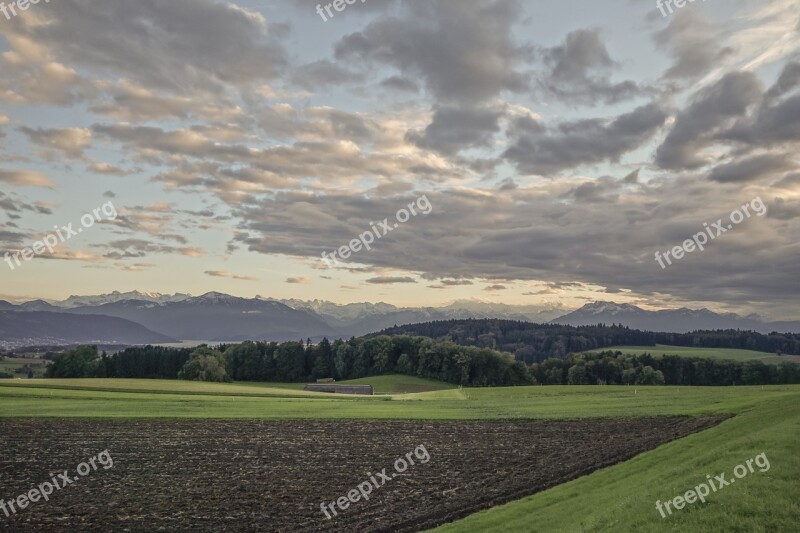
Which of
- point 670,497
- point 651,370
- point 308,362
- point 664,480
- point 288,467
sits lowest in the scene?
point 288,467

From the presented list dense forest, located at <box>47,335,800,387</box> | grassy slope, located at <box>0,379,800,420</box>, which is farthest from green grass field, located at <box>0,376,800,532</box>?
dense forest, located at <box>47,335,800,387</box>

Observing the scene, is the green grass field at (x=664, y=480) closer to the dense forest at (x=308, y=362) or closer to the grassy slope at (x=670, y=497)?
the grassy slope at (x=670, y=497)

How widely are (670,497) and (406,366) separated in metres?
143

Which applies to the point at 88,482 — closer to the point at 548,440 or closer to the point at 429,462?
the point at 429,462

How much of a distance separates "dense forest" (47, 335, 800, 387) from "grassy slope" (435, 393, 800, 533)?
122 m

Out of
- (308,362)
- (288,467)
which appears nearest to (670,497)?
(288,467)

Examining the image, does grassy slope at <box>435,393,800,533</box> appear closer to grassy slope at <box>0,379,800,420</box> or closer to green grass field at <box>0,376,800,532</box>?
green grass field at <box>0,376,800,532</box>

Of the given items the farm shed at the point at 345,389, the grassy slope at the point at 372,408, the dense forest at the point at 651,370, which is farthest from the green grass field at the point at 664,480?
the dense forest at the point at 651,370

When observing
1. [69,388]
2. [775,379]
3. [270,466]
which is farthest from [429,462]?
[775,379]

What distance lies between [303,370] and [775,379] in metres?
130

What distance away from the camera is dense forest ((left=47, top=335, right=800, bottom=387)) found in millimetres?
148250

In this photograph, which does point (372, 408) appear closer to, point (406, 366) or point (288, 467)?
point (288, 467)

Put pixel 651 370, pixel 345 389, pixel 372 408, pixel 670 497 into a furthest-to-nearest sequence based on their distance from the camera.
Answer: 1. pixel 651 370
2. pixel 345 389
3. pixel 372 408
4. pixel 670 497

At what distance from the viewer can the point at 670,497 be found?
19.6m
